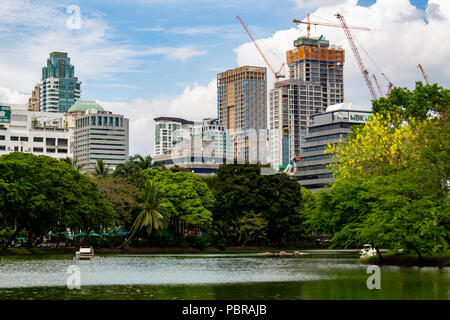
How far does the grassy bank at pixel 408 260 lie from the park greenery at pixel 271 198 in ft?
6.22

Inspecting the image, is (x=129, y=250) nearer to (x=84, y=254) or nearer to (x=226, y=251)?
(x=226, y=251)

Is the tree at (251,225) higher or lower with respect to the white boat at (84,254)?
higher

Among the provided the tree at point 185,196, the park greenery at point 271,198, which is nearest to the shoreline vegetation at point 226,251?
the park greenery at point 271,198

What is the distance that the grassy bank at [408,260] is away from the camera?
7062 centimetres

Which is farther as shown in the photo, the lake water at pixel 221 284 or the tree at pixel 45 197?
the tree at pixel 45 197

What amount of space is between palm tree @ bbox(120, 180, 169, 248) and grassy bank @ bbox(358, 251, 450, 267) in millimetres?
51112

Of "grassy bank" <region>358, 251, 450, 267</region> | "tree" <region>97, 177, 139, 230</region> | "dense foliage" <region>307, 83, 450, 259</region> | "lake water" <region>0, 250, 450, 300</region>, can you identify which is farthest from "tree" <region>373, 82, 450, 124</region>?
"tree" <region>97, 177, 139, 230</region>

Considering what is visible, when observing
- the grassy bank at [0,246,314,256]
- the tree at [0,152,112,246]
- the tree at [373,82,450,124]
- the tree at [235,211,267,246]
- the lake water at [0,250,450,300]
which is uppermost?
the tree at [373,82,450,124]

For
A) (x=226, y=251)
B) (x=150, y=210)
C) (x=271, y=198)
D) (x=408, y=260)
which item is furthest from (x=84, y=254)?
(x=271, y=198)

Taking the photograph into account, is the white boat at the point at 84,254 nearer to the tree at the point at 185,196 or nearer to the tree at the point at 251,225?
the tree at the point at 185,196

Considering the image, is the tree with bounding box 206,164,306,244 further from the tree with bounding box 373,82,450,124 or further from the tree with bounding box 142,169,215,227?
the tree with bounding box 373,82,450,124

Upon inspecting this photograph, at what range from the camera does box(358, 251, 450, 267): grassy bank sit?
70.6 m

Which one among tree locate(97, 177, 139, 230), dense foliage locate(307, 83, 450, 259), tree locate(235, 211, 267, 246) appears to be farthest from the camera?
tree locate(235, 211, 267, 246)
